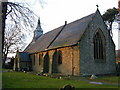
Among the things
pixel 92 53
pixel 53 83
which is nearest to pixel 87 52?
pixel 92 53

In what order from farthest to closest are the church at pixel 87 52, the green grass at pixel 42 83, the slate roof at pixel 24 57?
the slate roof at pixel 24 57
the church at pixel 87 52
the green grass at pixel 42 83

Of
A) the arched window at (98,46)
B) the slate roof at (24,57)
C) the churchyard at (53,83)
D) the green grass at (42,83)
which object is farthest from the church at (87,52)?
the slate roof at (24,57)

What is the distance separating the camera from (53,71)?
32.4m

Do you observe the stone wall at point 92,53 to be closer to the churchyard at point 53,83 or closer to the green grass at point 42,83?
the churchyard at point 53,83

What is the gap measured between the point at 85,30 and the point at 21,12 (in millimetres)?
15055

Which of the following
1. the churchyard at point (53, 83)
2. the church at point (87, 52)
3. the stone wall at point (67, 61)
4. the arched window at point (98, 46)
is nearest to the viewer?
the churchyard at point (53, 83)

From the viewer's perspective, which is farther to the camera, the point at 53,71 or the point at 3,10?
the point at 53,71

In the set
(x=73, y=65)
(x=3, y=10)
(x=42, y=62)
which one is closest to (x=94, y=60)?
(x=73, y=65)

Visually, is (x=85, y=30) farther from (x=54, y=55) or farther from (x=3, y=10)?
(x=3, y=10)

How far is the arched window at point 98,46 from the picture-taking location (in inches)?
1115

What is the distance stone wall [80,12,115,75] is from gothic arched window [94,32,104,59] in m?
0.74

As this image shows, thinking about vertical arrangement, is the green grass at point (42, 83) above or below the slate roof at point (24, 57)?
below

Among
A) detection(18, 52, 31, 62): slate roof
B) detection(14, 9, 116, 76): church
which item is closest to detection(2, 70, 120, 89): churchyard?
detection(14, 9, 116, 76): church

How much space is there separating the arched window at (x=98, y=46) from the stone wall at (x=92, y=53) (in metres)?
0.70
